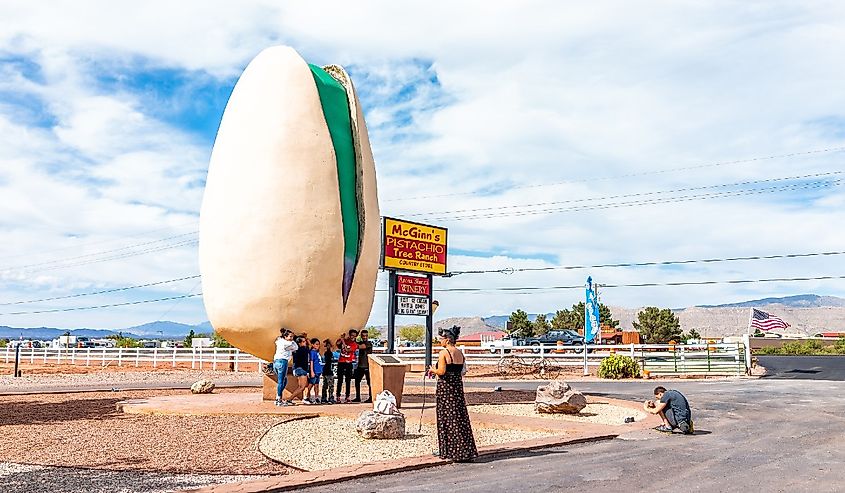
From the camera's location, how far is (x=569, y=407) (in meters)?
13.3

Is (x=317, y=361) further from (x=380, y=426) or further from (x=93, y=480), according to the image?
(x=93, y=480)

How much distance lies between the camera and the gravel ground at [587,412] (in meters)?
12.8

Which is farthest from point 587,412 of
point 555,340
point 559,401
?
point 555,340

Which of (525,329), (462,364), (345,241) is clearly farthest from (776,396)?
(525,329)

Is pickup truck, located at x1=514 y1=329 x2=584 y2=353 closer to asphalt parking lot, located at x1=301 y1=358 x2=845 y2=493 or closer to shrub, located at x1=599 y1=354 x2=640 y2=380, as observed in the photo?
Answer: shrub, located at x1=599 y1=354 x2=640 y2=380

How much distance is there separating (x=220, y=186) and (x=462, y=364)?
22.5ft

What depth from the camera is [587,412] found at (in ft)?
45.3

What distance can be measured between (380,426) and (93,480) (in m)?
3.67

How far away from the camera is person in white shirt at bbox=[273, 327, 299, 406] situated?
13.4 metres

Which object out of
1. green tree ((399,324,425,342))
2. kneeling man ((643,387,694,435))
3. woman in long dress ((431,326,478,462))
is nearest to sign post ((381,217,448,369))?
kneeling man ((643,387,694,435))

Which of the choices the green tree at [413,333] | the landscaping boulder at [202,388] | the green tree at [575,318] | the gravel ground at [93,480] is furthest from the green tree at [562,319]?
the gravel ground at [93,480]

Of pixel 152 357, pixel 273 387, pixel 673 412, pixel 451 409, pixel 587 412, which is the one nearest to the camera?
pixel 451 409

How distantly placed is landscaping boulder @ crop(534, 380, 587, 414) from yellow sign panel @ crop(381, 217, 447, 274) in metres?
8.93

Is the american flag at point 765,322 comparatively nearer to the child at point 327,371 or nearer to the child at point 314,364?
the child at point 327,371
